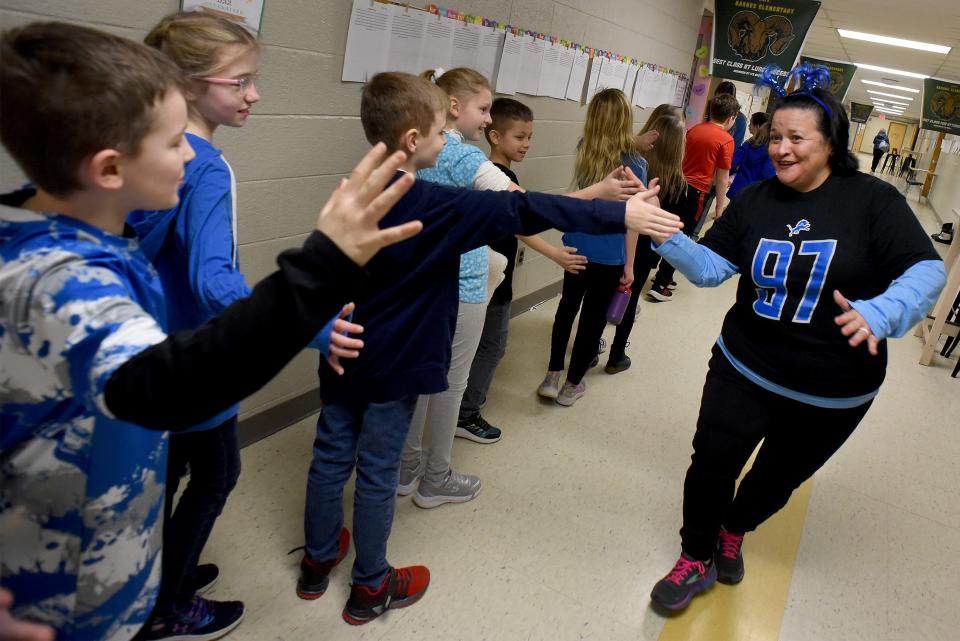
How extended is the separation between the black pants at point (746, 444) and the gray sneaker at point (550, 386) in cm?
114

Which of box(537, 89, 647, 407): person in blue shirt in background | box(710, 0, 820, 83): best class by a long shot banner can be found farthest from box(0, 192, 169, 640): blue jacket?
box(710, 0, 820, 83): best class by a long shot banner

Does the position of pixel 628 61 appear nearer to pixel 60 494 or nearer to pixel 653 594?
pixel 653 594

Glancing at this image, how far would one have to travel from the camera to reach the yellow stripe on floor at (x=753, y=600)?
1792mm

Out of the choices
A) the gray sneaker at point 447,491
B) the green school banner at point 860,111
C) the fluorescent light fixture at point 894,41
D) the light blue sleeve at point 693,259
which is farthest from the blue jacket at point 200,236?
the green school banner at point 860,111

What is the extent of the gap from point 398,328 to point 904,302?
3.82 feet

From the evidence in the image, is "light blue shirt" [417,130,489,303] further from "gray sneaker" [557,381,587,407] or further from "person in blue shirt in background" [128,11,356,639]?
"gray sneaker" [557,381,587,407]

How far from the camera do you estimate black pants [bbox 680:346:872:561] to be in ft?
5.58

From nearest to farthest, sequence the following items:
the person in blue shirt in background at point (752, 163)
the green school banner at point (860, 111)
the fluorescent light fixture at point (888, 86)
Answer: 1. the person in blue shirt in background at point (752, 163)
2. the fluorescent light fixture at point (888, 86)
3. the green school banner at point (860, 111)

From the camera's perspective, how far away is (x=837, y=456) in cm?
286

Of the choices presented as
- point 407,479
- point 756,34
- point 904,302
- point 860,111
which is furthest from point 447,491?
point 860,111

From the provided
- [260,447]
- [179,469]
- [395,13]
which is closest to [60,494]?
[179,469]

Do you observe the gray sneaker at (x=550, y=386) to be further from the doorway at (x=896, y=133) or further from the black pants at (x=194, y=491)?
the doorway at (x=896, y=133)

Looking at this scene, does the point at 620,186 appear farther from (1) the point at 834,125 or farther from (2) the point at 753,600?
(2) the point at 753,600

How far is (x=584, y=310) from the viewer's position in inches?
113
